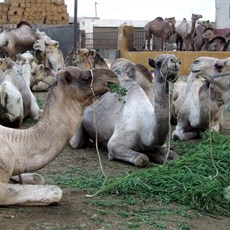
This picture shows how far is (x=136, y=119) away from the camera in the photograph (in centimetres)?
636

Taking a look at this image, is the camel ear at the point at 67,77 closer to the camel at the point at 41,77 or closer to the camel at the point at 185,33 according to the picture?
the camel at the point at 41,77

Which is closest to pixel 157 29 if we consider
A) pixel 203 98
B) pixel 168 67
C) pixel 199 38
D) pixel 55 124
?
pixel 199 38

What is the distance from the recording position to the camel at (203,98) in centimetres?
677

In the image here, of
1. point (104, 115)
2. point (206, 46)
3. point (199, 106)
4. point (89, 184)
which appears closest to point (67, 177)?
point (89, 184)

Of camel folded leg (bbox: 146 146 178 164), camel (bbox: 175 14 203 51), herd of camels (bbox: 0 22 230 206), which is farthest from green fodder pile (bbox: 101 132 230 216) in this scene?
camel (bbox: 175 14 203 51)

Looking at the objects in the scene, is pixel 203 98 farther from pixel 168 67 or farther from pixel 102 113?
pixel 168 67

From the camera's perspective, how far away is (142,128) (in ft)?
20.4

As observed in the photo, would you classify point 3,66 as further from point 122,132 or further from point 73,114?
point 73,114

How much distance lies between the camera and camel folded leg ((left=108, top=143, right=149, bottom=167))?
583cm

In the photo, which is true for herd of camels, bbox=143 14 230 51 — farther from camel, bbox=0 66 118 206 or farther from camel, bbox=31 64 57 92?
camel, bbox=0 66 118 206

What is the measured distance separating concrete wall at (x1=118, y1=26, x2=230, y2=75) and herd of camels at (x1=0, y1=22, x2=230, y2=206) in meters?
5.56

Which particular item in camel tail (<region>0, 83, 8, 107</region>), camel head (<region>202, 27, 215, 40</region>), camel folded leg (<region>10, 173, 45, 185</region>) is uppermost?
camel head (<region>202, 27, 215, 40</region>)

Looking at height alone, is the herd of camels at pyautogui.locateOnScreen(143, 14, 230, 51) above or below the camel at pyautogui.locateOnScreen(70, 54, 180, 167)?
above

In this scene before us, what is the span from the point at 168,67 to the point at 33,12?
26.9 metres
